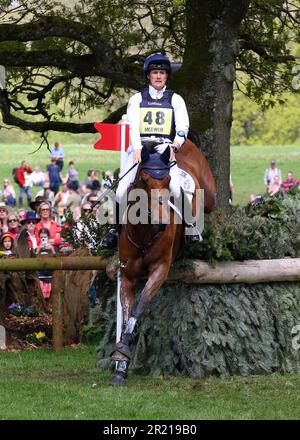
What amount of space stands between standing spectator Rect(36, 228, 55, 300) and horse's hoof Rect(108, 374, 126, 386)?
4.17 m

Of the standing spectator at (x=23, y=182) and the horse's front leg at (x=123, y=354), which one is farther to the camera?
the standing spectator at (x=23, y=182)

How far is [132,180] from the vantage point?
10.1 m

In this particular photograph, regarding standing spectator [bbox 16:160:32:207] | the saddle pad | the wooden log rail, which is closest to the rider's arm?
the saddle pad

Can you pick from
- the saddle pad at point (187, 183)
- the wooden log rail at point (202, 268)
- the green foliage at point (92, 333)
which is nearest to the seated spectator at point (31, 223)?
the green foliage at point (92, 333)

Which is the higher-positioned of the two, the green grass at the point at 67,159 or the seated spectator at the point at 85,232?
the green grass at the point at 67,159

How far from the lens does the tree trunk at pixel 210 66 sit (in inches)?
532

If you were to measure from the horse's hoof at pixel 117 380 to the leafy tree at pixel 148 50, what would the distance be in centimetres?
440

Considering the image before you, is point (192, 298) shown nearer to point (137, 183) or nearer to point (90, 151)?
point (137, 183)

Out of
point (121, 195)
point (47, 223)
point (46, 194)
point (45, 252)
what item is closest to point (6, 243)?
point (45, 252)

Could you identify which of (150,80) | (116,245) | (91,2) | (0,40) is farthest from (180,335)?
(91,2)

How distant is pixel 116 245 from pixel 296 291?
2169mm

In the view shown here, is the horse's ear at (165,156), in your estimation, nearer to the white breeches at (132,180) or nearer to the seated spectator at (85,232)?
the white breeches at (132,180)

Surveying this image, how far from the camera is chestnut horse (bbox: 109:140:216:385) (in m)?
9.87

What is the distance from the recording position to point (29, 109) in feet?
56.2
